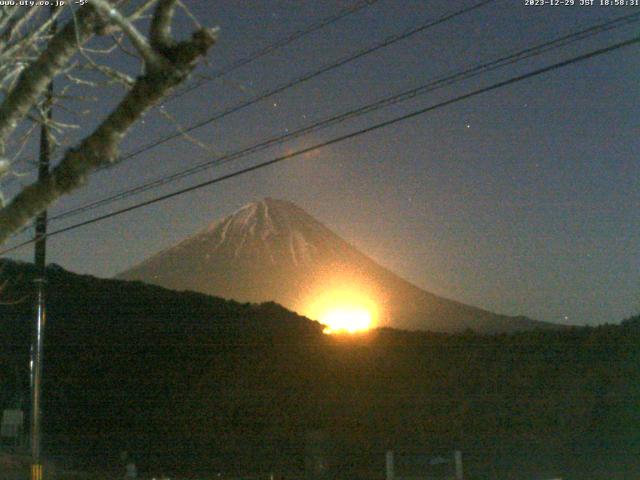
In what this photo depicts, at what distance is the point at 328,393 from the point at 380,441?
388cm

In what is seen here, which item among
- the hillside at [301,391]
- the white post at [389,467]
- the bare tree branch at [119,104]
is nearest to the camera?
the bare tree branch at [119,104]

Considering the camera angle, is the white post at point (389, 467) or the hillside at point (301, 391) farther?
the hillside at point (301, 391)

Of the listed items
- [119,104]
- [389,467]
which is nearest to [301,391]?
[389,467]

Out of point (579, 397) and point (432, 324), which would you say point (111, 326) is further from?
point (432, 324)

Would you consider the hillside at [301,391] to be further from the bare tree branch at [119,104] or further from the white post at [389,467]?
the bare tree branch at [119,104]

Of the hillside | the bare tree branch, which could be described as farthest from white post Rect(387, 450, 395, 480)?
the bare tree branch

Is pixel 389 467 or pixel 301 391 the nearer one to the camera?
pixel 389 467

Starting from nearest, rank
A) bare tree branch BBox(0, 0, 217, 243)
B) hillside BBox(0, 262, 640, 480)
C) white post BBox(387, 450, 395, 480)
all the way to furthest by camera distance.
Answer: bare tree branch BBox(0, 0, 217, 243), white post BBox(387, 450, 395, 480), hillside BBox(0, 262, 640, 480)

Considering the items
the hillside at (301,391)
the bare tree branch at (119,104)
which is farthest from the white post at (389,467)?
the bare tree branch at (119,104)

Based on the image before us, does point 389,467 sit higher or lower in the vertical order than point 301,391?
lower

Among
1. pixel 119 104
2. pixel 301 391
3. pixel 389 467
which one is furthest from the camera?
pixel 301 391

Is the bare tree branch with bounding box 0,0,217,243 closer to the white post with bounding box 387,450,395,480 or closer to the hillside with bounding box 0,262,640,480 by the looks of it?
the white post with bounding box 387,450,395,480

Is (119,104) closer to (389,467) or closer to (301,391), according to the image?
(389,467)

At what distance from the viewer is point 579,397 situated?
27781mm
